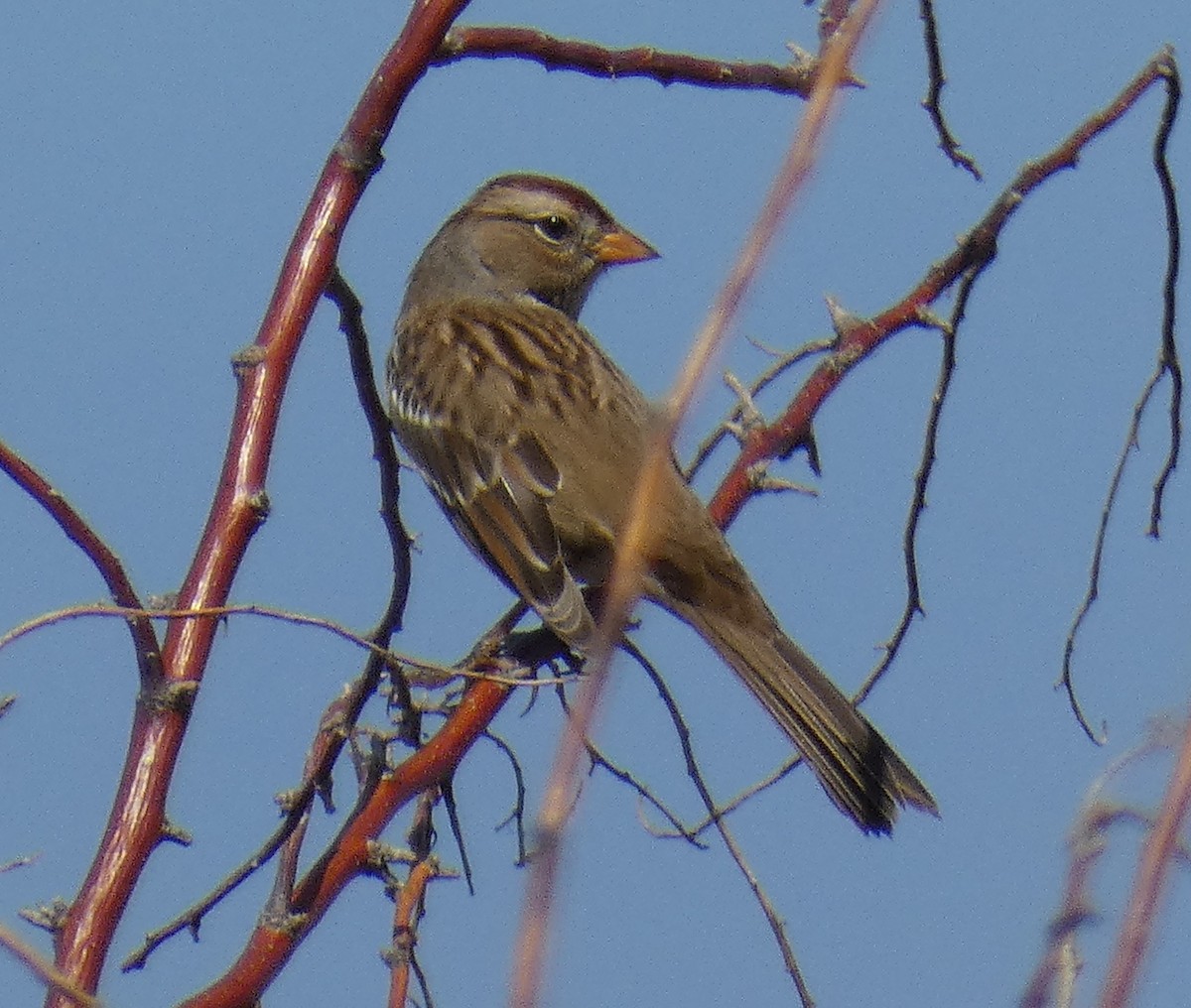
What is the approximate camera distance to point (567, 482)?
4.22 m

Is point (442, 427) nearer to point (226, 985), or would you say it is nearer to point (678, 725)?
point (678, 725)

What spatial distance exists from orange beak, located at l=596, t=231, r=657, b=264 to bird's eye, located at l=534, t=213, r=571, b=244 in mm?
103

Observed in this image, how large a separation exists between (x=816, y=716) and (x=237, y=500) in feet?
6.00

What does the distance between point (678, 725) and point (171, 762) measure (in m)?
0.98

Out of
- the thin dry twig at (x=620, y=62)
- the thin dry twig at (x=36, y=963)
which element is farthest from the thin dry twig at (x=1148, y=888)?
the thin dry twig at (x=620, y=62)

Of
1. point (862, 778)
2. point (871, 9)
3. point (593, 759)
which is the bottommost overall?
point (871, 9)

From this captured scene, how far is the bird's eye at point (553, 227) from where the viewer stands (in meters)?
5.37

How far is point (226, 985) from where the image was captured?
1876 millimetres

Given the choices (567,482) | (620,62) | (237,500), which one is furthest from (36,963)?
(567,482)

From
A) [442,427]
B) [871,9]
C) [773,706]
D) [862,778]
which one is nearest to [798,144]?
[871,9]

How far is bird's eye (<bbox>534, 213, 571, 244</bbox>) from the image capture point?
5.37 m

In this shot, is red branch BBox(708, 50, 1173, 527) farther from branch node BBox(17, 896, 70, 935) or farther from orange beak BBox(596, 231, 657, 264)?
orange beak BBox(596, 231, 657, 264)

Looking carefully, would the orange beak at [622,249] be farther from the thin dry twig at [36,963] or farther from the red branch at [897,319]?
the thin dry twig at [36,963]

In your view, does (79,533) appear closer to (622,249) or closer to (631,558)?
(631,558)
